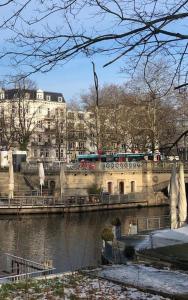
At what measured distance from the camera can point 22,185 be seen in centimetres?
5528

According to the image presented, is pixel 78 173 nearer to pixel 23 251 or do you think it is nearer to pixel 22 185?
pixel 22 185

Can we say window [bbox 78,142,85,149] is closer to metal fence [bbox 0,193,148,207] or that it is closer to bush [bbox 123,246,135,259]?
metal fence [bbox 0,193,148,207]

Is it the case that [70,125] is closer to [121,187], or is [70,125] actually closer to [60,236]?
[121,187]

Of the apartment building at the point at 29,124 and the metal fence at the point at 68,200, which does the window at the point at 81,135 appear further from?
the metal fence at the point at 68,200

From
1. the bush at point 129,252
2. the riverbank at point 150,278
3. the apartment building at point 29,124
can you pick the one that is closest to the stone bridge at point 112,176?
the apartment building at point 29,124

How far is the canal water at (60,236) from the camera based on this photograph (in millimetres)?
24281

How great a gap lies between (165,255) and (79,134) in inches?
2373

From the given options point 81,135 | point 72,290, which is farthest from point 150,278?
point 81,135

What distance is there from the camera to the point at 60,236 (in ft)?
103

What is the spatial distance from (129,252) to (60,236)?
47.8ft

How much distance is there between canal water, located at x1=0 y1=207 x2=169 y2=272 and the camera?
79.7 ft

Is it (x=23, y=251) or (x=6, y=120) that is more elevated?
(x=6, y=120)

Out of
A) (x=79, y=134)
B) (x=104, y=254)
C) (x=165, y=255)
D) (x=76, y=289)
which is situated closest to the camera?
(x=76, y=289)

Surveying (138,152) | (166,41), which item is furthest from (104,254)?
(138,152)
